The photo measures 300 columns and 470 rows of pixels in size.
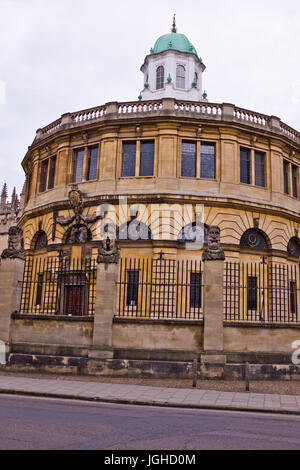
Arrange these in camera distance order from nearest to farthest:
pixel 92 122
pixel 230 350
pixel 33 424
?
pixel 33 424, pixel 230 350, pixel 92 122

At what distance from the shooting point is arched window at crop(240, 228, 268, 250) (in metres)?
25.7

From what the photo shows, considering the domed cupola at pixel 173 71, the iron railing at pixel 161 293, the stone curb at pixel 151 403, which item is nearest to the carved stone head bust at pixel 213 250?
the iron railing at pixel 161 293

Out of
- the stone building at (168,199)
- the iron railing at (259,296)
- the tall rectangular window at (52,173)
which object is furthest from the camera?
the tall rectangular window at (52,173)

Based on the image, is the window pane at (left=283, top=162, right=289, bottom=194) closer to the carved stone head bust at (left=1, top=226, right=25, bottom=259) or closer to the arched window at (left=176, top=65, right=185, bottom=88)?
the carved stone head bust at (left=1, top=226, right=25, bottom=259)

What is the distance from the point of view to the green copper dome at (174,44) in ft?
155

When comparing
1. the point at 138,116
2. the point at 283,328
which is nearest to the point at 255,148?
the point at 138,116

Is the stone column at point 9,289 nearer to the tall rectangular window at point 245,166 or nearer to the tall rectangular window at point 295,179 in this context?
the tall rectangular window at point 245,166

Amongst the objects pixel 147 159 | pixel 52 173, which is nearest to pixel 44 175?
pixel 52 173

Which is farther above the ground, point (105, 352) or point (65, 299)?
point (65, 299)

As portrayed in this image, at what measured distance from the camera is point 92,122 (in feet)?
88.6

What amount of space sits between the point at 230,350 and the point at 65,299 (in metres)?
13.3

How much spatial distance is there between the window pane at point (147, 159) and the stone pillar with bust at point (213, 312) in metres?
11.3

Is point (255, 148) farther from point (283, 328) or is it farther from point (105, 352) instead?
point (105, 352)

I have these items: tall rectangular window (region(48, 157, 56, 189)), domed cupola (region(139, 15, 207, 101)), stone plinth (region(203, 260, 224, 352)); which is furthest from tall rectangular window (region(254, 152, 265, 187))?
domed cupola (region(139, 15, 207, 101))
